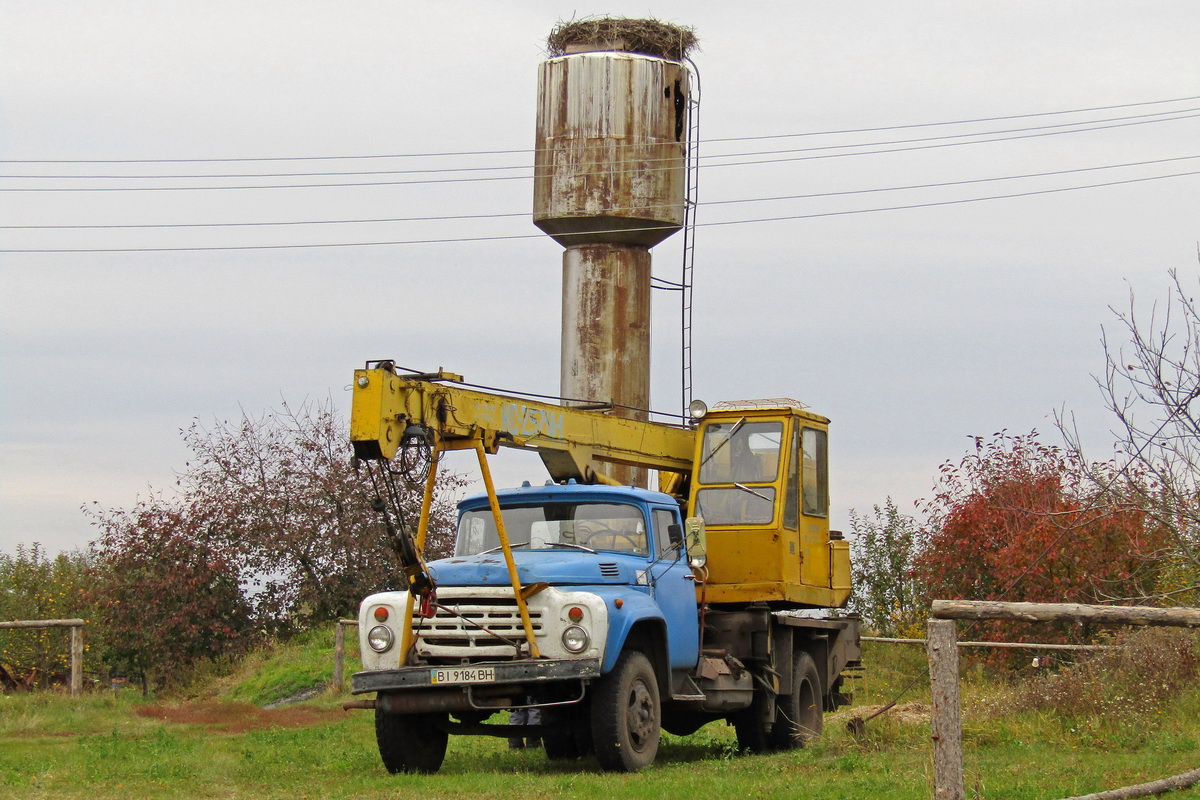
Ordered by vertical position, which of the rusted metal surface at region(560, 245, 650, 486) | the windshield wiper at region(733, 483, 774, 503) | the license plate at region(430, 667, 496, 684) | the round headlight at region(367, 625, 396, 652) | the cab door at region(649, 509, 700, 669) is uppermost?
the rusted metal surface at region(560, 245, 650, 486)

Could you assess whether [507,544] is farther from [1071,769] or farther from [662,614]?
[1071,769]

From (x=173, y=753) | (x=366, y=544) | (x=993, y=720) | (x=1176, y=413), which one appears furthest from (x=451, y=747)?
(x=366, y=544)

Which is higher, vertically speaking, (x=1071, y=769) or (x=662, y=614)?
(x=662, y=614)

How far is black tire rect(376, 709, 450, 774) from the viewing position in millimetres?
13227

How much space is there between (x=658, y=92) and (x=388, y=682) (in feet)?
51.4

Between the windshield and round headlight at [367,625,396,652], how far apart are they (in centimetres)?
160

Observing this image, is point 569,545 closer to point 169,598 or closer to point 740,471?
point 740,471

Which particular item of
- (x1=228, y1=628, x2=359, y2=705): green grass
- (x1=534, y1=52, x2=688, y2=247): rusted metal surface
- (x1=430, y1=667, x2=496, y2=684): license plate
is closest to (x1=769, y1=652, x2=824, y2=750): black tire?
(x1=430, y1=667, x2=496, y2=684): license plate

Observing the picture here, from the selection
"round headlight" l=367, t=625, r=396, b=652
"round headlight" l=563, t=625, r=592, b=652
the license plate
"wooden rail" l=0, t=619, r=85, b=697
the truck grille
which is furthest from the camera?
"wooden rail" l=0, t=619, r=85, b=697

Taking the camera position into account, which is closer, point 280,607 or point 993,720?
point 993,720

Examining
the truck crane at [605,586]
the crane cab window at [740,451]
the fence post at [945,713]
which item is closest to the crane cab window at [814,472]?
the truck crane at [605,586]

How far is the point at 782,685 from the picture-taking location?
1612cm

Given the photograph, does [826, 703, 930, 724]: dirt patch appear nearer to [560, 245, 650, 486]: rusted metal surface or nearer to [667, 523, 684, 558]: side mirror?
[667, 523, 684, 558]: side mirror

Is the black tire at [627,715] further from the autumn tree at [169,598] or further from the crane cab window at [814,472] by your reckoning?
the autumn tree at [169,598]
